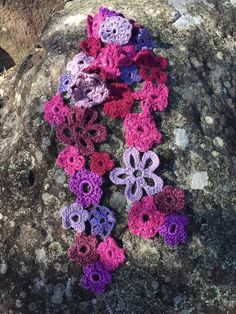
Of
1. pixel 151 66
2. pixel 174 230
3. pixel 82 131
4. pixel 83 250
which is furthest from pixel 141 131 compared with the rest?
pixel 83 250

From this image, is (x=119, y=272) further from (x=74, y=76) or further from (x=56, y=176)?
(x=74, y=76)

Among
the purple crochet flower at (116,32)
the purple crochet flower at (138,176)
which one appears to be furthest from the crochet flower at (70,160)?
the purple crochet flower at (116,32)

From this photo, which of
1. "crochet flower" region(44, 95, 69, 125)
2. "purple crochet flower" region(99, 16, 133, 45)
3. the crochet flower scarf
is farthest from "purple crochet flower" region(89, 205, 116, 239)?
"purple crochet flower" region(99, 16, 133, 45)

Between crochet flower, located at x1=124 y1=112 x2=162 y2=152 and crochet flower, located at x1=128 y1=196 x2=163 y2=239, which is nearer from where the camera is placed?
crochet flower, located at x1=128 y1=196 x2=163 y2=239

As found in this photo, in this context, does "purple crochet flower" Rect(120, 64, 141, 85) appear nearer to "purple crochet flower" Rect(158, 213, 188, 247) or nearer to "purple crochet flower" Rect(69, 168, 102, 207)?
"purple crochet flower" Rect(69, 168, 102, 207)

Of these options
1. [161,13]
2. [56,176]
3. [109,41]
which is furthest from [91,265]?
[161,13]

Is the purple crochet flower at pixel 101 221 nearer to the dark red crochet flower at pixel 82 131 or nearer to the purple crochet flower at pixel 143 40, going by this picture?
the dark red crochet flower at pixel 82 131
